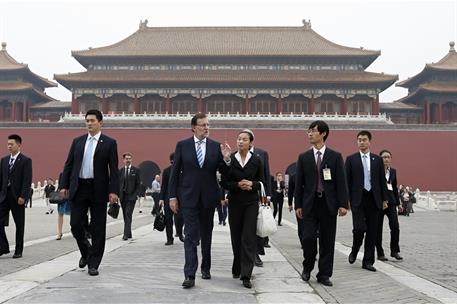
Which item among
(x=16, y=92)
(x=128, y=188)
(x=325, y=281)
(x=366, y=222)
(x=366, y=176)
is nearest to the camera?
(x=325, y=281)

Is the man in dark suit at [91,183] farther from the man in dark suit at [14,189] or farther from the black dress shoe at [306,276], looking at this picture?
the black dress shoe at [306,276]

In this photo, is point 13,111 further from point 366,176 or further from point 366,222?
point 366,222

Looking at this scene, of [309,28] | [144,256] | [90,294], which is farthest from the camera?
[309,28]

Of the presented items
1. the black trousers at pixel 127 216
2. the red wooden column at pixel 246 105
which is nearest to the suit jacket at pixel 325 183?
the black trousers at pixel 127 216

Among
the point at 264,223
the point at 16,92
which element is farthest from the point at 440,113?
the point at 264,223

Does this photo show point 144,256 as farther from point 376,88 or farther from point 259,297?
point 376,88

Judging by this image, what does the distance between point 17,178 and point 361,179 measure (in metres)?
4.21

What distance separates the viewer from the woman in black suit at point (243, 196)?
494cm

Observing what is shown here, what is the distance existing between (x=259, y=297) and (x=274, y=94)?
93.8 ft

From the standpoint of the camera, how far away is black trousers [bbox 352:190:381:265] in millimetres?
5996

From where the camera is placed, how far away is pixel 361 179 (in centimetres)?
618

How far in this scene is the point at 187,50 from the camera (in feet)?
113

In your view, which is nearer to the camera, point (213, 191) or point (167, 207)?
point (213, 191)

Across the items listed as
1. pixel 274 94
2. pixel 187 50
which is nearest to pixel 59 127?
pixel 187 50
